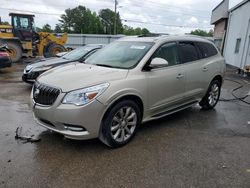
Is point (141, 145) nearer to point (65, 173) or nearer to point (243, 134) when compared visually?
point (65, 173)

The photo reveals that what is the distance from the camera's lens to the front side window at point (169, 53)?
14.5ft

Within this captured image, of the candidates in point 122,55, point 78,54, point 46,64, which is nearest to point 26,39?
point 78,54

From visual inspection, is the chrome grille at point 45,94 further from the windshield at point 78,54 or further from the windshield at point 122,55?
the windshield at point 78,54

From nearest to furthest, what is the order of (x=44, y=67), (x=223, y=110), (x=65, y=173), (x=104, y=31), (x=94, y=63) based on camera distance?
(x=65, y=173)
(x=94, y=63)
(x=223, y=110)
(x=44, y=67)
(x=104, y=31)

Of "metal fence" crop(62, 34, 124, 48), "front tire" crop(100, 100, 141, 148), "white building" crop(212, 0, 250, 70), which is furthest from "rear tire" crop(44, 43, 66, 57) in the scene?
"front tire" crop(100, 100, 141, 148)

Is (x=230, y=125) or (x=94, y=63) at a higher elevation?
(x=94, y=63)

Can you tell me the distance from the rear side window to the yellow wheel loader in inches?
464

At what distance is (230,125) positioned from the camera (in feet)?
16.4

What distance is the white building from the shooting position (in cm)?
1367

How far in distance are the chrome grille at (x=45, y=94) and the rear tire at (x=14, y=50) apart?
12390 mm

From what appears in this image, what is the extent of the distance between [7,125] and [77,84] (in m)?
2.14

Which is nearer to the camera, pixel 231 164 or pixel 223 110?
pixel 231 164

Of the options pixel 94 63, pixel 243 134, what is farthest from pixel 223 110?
pixel 94 63

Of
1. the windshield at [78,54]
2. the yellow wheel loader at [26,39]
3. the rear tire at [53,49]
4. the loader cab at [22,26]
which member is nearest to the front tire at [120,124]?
the windshield at [78,54]
